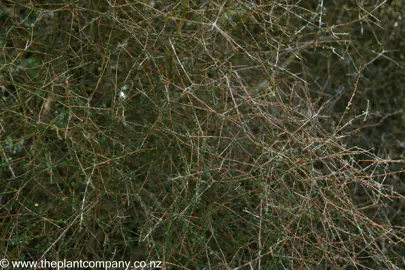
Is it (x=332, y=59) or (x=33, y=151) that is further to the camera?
(x=332, y=59)

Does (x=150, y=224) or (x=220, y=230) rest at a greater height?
(x=150, y=224)

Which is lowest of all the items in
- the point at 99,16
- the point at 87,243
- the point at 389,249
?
the point at 389,249

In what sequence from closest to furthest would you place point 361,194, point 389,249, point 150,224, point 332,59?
point 150,224 < point 389,249 < point 361,194 < point 332,59

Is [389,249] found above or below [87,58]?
below

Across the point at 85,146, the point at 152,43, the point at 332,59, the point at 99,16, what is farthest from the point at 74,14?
the point at 332,59

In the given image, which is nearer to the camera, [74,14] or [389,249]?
[74,14]

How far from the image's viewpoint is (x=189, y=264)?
93.4 inches

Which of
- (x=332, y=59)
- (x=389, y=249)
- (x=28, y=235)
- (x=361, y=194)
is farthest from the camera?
(x=332, y=59)

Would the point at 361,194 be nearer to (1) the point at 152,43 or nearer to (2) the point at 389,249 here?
(2) the point at 389,249

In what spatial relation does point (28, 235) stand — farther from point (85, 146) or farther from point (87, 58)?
point (87, 58)

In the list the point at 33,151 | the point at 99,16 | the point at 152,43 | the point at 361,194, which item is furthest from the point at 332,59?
the point at 33,151

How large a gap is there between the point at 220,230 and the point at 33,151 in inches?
32.3

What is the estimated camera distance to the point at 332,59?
11.3ft

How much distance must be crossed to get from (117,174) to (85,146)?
0.16m
